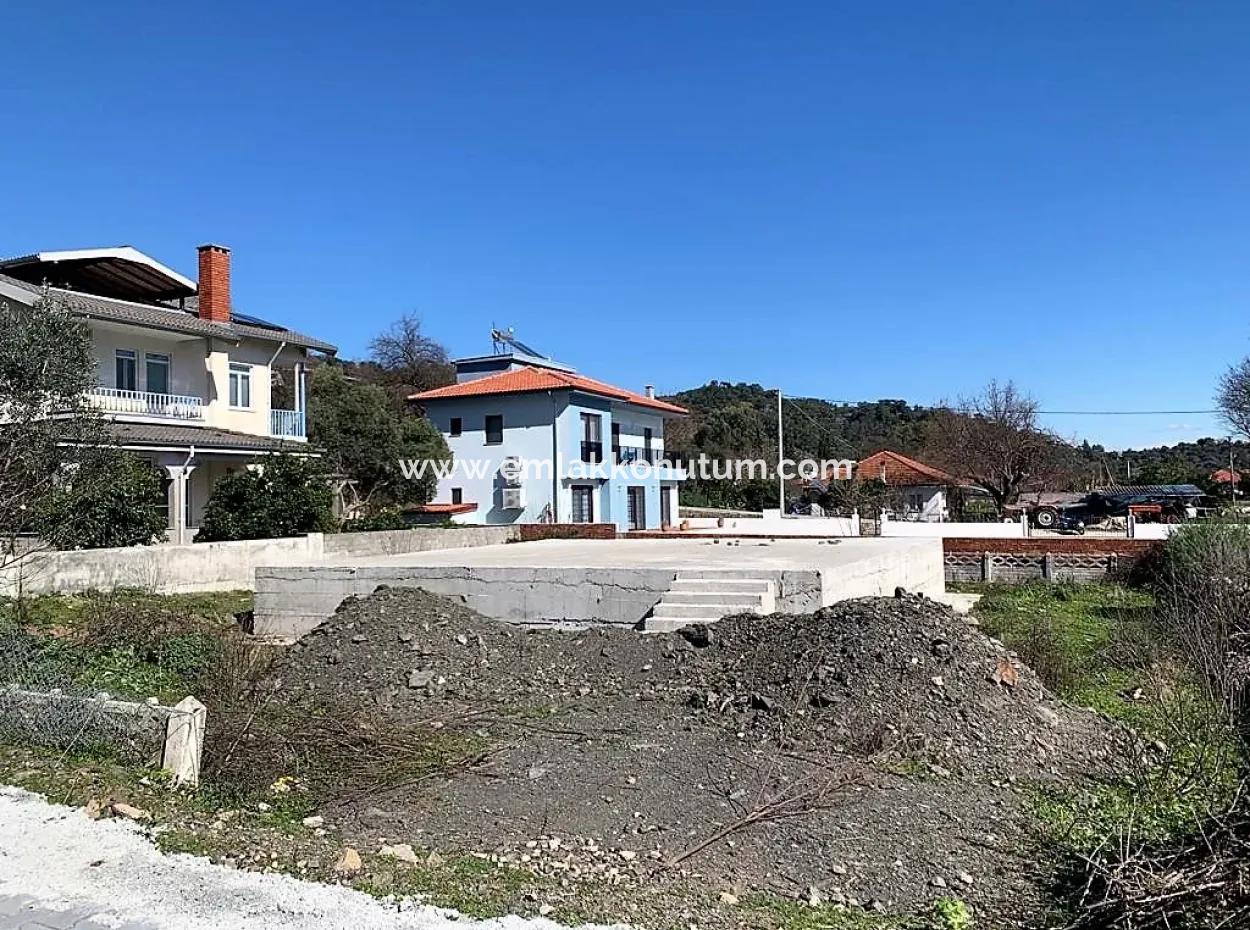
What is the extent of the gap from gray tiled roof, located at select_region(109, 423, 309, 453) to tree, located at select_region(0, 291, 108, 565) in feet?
36.8

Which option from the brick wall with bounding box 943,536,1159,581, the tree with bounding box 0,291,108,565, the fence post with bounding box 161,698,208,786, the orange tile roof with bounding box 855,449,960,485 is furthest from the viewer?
the orange tile roof with bounding box 855,449,960,485

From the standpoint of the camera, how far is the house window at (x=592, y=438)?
3596 cm

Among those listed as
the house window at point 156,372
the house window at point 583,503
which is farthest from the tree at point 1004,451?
the house window at point 156,372

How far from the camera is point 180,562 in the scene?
52.0 feet

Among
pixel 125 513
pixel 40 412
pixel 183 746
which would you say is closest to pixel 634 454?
pixel 125 513

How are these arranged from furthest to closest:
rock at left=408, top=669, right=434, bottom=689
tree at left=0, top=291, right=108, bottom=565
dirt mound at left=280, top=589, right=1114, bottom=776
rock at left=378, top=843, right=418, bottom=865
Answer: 1. tree at left=0, top=291, right=108, bottom=565
2. rock at left=408, top=669, right=434, bottom=689
3. dirt mound at left=280, top=589, right=1114, bottom=776
4. rock at left=378, top=843, right=418, bottom=865

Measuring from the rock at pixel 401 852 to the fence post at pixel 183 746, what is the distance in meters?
1.55

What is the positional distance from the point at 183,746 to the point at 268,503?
14298 millimetres

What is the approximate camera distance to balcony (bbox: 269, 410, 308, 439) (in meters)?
26.6

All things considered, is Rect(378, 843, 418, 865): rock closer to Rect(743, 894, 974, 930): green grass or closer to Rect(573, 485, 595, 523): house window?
Rect(743, 894, 974, 930): green grass

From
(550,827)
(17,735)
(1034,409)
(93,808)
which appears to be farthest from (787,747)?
(1034,409)

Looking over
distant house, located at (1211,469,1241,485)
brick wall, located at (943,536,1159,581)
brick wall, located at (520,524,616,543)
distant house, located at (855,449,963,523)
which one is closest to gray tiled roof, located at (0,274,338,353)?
brick wall, located at (520,524,616,543)

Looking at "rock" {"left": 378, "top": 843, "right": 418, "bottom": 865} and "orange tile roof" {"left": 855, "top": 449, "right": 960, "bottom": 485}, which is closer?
"rock" {"left": 378, "top": 843, "right": 418, "bottom": 865}

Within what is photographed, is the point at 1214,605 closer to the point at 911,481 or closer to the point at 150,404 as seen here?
the point at 150,404
